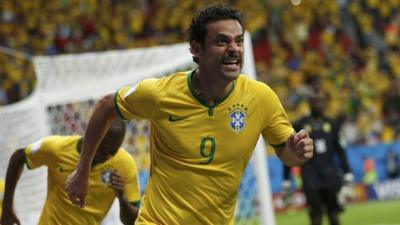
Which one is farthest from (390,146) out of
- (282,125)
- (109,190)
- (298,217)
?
(282,125)

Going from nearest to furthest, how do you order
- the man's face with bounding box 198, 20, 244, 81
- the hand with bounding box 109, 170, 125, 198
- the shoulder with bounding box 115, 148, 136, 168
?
the man's face with bounding box 198, 20, 244, 81, the hand with bounding box 109, 170, 125, 198, the shoulder with bounding box 115, 148, 136, 168

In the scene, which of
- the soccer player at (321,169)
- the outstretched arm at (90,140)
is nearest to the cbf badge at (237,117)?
the outstretched arm at (90,140)

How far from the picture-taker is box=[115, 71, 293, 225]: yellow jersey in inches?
200

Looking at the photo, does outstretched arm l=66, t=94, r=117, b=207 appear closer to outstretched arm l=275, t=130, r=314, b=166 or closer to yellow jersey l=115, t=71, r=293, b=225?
yellow jersey l=115, t=71, r=293, b=225

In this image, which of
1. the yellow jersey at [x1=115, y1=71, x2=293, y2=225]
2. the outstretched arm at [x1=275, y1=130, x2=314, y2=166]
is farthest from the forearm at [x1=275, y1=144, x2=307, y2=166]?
the yellow jersey at [x1=115, y1=71, x2=293, y2=225]

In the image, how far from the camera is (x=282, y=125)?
5.27m

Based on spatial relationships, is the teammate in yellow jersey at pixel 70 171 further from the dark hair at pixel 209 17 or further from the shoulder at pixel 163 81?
the dark hair at pixel 209 17

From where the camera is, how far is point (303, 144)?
4.97m

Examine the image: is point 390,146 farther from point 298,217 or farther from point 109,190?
point 109,190

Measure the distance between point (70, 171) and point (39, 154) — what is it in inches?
10.7

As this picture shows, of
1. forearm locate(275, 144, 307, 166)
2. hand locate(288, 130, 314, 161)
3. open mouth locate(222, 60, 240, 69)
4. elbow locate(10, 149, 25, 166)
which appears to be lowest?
elbow locate(10, 149, 25, 166)

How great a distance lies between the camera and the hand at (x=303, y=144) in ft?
16.3

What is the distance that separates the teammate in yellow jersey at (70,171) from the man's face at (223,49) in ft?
6.13

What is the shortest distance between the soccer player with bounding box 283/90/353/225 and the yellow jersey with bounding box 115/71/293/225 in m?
7.29
